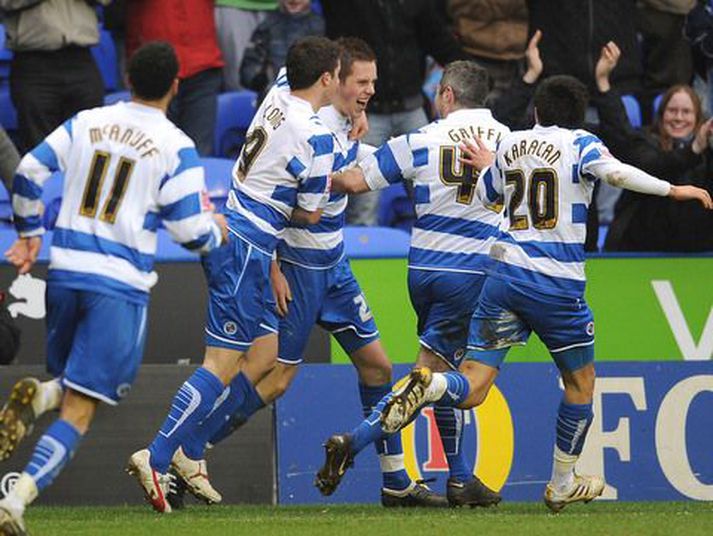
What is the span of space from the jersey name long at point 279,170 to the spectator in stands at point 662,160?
114 inches

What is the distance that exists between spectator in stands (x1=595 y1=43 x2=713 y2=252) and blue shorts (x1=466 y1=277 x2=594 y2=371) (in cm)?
259

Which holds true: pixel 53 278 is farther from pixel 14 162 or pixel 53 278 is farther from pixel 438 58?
pixel 438 58

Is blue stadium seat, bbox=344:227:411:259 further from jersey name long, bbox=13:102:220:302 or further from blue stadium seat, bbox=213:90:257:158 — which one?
jersey name long, bbox=13:102:220:302

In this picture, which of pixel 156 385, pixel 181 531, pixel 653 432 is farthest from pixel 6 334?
pixel 653 432

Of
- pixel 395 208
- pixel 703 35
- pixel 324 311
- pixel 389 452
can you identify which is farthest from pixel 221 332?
pixel 703 35

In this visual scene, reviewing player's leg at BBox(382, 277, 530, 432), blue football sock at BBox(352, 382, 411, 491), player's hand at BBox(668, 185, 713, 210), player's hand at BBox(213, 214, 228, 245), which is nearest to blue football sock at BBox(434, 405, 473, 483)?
blue football sock at BBox(352, 382, 411, 491)

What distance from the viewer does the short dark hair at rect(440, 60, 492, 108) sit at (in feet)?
32.2

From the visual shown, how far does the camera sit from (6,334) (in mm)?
10562

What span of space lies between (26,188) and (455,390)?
240 cm

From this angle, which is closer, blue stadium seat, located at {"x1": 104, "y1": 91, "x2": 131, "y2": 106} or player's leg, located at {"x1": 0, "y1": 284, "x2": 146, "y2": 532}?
player's leg, located at {"x1": 0, "y1": 284, "x2": 146, "y2": 532}

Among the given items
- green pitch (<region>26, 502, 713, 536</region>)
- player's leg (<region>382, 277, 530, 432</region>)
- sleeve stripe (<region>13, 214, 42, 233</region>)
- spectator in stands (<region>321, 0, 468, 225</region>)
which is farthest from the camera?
spectator in stands (<region>321, 0, 468, 225</region>)

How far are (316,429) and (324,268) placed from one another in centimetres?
129

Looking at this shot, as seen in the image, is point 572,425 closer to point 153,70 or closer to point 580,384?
point 580,384

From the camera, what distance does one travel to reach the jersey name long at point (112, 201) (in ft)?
25.8
